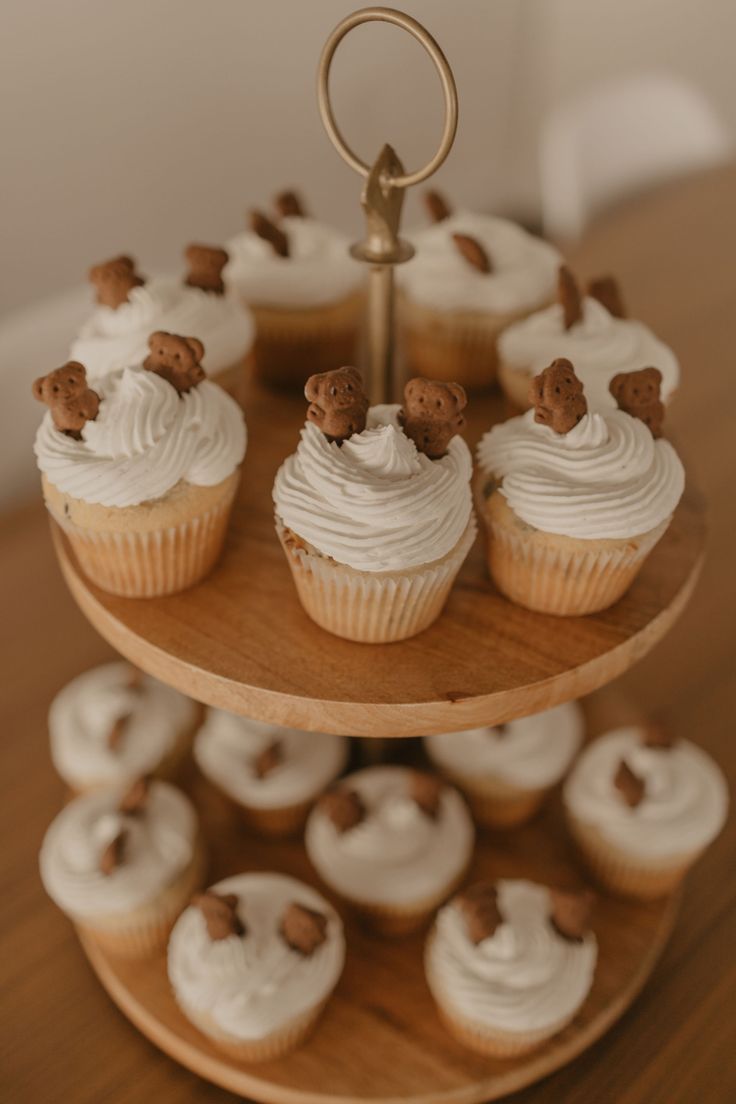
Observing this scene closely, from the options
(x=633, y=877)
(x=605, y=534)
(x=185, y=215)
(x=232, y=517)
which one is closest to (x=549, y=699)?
(x=605, y=534)

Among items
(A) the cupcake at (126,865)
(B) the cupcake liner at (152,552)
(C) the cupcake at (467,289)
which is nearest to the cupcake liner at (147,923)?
(A) the cupcake at (126,865)

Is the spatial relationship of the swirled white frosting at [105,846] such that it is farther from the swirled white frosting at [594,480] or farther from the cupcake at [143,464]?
the swirled white frosting at [594,480]

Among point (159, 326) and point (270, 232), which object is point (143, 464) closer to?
point (159, 326)

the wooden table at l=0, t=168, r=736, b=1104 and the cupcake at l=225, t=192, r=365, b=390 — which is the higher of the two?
the cupcake at l=225, t=192, r=365, b=390

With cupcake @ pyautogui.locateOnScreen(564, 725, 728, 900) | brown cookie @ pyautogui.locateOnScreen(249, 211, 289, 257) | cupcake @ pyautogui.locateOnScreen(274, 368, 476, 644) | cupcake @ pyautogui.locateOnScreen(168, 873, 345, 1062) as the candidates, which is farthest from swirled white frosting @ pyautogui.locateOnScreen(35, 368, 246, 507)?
cupcake @ pyautogui.locateOnScreen(564, 725, 728, 900)

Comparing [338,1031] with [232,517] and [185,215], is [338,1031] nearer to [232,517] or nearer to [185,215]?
[232,517]

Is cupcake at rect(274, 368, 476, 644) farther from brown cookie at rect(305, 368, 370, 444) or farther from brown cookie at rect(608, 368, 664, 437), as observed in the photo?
brown cookie at rect(608, 368, 664, 437)
